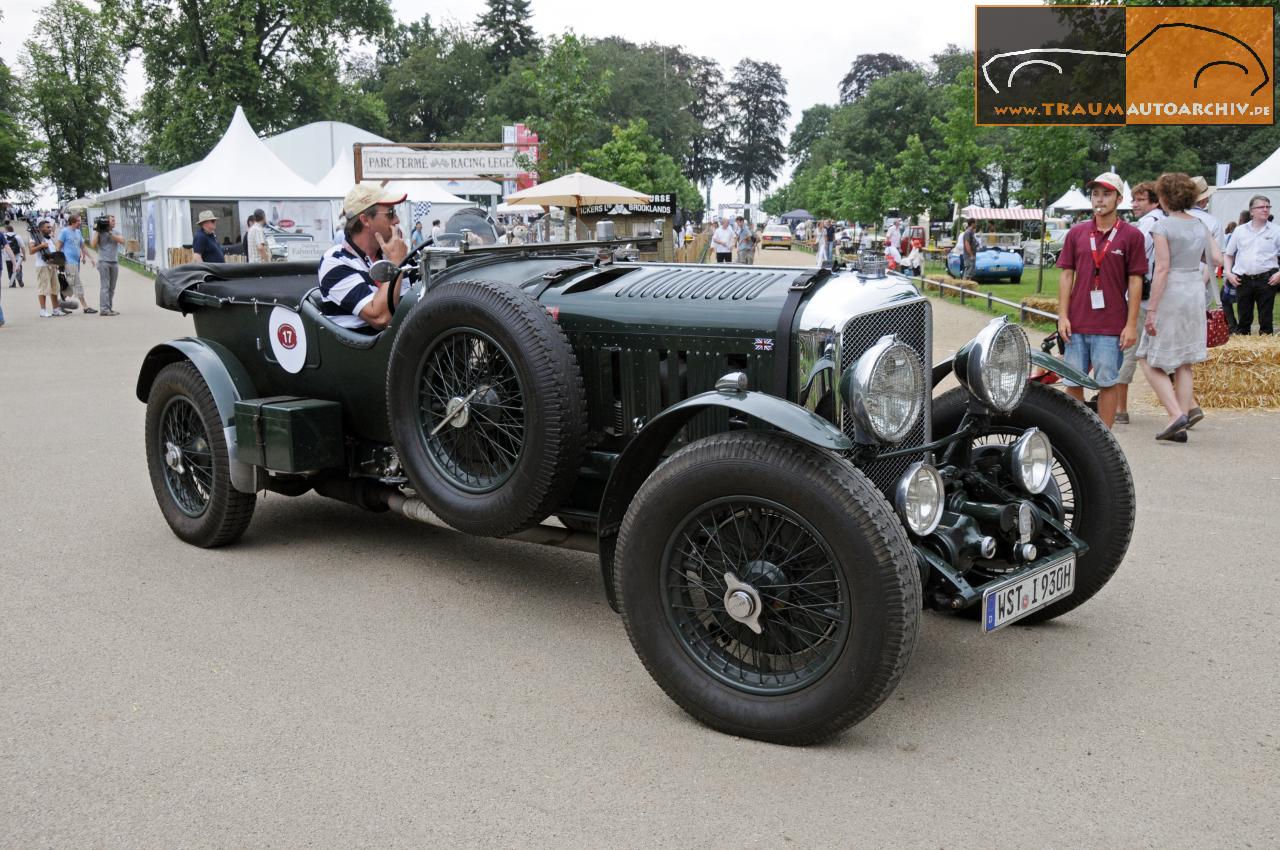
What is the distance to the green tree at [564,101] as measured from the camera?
2552 cm

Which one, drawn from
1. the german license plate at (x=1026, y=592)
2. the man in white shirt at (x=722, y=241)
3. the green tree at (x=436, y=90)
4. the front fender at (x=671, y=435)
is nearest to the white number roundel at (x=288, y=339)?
the front fender at (x=671, y=435)

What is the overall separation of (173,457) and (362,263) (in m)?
1.46

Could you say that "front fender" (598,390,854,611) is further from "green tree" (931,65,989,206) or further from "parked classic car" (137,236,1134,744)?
"green tree" (931,65,989,206)

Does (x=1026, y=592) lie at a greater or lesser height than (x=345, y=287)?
lesser

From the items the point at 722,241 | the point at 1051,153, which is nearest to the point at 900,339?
the point at 1051,153

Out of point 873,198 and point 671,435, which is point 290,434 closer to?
point 671,435

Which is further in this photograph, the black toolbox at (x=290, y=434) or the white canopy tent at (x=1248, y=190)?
the white canopy tent at (x=1248, y=190)

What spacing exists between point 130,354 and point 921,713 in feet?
41.1

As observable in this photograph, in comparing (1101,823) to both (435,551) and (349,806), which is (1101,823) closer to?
(349,806)

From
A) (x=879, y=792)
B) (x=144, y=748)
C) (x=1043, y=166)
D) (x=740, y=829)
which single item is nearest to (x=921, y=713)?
(x=879, y=792)

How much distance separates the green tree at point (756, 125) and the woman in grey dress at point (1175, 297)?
391 feet

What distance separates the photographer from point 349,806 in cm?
301

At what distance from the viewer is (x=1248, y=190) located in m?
23.0

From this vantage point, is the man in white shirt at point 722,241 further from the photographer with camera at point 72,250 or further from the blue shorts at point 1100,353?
the blue shorts at point 1100,353
